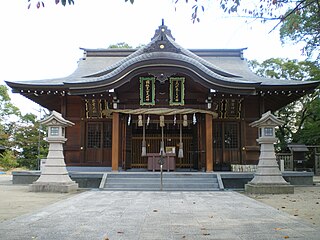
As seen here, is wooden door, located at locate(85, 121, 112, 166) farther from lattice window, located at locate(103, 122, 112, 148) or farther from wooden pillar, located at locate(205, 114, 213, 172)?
wooden pillar, located at locate(205, 114, 213, 172)

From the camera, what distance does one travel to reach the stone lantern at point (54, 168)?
34.8ft

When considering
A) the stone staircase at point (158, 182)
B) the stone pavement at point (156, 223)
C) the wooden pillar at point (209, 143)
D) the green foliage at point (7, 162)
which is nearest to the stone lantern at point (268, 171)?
the stone staircase at point (158, 182)

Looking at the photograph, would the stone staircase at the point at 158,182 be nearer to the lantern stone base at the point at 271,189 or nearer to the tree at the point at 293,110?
the lantern stone base at the point at 271,189

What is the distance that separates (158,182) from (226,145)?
15.1ft

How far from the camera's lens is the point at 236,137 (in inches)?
604

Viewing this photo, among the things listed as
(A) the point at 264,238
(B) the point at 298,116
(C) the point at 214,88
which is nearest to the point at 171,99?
(C) the point at 214,88

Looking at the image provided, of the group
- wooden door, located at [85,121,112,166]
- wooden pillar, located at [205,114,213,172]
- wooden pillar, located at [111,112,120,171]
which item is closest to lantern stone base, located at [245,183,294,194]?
wooden pillar, located at [205,114,213,172]

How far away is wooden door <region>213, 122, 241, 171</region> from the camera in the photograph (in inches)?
597

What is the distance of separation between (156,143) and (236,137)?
4.28m

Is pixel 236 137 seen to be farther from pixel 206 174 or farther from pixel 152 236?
pixel 152 236

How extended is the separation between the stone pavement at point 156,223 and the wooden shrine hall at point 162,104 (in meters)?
6.19

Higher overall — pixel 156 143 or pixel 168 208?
pixel 156 143

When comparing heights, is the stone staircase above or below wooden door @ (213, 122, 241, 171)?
below

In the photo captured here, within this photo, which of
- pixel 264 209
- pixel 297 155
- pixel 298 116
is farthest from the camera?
pixel 298 116
